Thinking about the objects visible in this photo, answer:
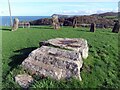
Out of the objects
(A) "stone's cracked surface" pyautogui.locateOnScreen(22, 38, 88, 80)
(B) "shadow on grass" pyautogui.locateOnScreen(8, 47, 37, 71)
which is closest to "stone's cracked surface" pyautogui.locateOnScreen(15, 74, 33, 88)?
(A) "stone's cracked surface" pyautogui.locateOnScreen(22, 38, 88, 80)

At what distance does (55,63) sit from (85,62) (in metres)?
2.29

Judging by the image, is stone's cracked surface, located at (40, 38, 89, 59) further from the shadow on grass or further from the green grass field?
the shadow on grass

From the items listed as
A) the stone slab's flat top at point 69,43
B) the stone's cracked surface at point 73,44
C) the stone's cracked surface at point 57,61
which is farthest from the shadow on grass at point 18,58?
the stone slab's flat top at point 69,43

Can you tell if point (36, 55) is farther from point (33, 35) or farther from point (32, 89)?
point (33, 35)

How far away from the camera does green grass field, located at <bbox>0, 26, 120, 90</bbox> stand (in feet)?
57.1

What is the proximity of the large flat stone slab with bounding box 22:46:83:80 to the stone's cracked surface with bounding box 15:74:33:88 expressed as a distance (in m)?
0.58

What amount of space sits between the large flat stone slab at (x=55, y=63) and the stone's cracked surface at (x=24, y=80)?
1.91 ft

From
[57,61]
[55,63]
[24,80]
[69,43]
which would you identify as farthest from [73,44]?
[24,80]

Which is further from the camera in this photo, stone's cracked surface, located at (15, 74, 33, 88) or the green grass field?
the green grass field

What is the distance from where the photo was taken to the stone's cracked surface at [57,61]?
1778 centimetres

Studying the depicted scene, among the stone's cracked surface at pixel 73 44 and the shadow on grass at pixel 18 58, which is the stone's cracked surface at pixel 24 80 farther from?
the stone's cracked surface at pixel 73 44

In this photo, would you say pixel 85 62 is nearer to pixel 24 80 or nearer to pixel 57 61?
pixel 57 61

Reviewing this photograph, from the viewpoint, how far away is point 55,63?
60.5 ft

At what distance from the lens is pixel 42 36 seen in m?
26.5
